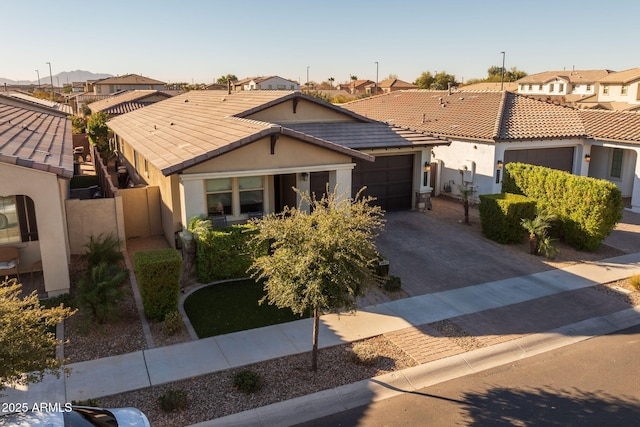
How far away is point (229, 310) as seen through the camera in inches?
484

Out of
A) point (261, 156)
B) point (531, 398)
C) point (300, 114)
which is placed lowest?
point (531, 398)

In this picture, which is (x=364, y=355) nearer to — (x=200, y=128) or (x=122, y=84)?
(x=200, y=128)

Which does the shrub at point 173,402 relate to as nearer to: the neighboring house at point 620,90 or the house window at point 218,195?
the house window at point 218,195

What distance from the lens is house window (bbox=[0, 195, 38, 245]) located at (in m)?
12.9

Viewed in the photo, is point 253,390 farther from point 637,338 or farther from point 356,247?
point 637,338

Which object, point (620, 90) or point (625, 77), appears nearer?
point (620, 90)

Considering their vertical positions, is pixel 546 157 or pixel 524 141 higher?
pixel 524 141

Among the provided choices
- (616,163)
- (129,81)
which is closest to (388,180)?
(616,163)

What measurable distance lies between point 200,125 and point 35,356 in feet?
46.9

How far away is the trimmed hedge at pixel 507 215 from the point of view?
1738cm

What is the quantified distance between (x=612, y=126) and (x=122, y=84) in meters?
83.3

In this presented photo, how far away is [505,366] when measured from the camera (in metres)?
10.4

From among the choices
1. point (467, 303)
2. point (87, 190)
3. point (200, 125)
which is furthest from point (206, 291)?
point (87, 190)

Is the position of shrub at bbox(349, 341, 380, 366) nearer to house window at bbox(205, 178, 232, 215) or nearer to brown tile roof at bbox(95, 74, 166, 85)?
house window at bbox(205, 178, 232, 215)
